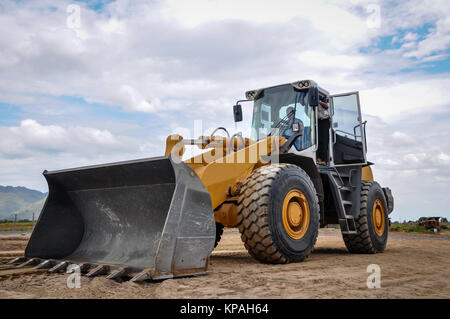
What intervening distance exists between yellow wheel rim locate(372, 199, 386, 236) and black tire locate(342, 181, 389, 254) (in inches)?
5.2

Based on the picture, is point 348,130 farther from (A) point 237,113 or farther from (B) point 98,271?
(B) point 98,271

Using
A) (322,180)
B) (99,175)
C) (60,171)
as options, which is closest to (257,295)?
(99,175)

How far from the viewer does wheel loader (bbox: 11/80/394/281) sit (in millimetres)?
4309

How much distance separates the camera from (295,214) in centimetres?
568

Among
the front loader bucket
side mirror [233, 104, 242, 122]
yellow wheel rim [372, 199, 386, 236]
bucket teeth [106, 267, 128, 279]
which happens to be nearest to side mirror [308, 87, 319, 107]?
side mirror [233, 104, 242, 122]

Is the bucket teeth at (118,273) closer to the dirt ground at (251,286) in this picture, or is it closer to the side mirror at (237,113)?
the dirt ground at (251,286)

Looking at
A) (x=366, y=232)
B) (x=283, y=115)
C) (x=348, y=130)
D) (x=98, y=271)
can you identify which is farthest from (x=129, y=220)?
(x=348, y=130)

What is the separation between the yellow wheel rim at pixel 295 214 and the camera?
550 cm

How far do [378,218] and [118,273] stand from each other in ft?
20.2

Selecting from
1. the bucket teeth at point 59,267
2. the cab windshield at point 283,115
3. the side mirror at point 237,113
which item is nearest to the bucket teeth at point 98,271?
the bucket teeth at point 59,267

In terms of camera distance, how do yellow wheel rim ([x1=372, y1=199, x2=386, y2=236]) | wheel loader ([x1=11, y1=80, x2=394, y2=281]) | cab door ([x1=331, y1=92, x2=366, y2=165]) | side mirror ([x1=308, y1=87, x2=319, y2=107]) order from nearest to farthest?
1. wheel loader ([x1=11, y1=80, x2=394, y2=281])
2. side mirror ([x1=308, y1=87, x2=319, y2=107])
3. cab door ([x1=331, y1=92, x2=366, y2=165])
4. yellow wheel rim ([x1=372, y1=199, x2=386, y2=236])

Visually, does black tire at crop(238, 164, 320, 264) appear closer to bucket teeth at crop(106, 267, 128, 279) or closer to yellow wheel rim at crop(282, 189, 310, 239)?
yellow wheel rim at crop(282, 189, 310, 239)

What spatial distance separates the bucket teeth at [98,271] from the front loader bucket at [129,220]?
14 mm
